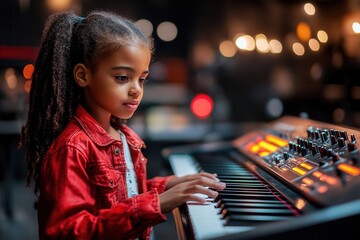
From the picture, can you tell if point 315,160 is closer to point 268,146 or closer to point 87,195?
point 268,146

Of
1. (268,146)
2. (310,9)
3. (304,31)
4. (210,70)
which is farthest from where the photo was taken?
(210,70)

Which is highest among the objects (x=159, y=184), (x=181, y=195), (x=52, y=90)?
(x=52, y=90)

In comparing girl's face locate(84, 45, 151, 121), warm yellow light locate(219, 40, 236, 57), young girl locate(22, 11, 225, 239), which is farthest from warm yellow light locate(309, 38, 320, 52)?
warm yellow light locate(219, 40, 236, 57)

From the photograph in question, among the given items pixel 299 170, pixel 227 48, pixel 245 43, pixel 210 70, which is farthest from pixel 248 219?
pixel 227 48

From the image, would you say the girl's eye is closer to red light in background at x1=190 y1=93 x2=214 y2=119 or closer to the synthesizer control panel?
the synthesizer control panel

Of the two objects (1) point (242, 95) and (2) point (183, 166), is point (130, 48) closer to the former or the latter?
(2) point (183, 166)

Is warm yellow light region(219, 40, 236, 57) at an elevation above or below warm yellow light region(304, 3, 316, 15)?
below

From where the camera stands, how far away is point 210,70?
8.55m

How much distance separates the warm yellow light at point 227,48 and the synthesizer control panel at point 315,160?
685cm

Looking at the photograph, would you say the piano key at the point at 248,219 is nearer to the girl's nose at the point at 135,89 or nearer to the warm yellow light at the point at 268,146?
the girl's nose at the point at 135,89

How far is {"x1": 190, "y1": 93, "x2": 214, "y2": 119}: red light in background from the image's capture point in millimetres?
6910

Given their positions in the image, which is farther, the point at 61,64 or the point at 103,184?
the point at 61,64

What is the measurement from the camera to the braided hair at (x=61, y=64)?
1.49 meters

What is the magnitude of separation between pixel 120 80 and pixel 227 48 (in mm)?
8319
